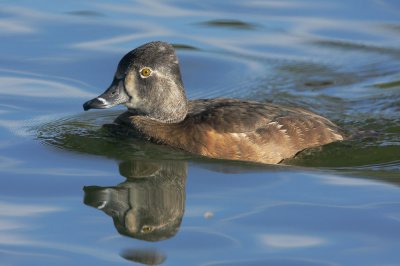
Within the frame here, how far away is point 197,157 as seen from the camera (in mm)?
10711

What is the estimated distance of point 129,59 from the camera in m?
11.0

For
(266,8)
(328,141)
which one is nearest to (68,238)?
(328,141)

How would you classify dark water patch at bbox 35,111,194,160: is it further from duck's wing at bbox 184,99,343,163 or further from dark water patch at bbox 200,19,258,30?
dark water patch at bbox 200,19,258,30

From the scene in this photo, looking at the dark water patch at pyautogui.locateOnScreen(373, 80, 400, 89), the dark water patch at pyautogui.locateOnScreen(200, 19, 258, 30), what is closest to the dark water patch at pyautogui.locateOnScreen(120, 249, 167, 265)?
the dark water patch at pyautogui.locateOnScreen(373, 80, 400, 89)

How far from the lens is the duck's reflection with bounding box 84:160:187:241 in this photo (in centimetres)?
883

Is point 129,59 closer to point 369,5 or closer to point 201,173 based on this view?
point 201,173

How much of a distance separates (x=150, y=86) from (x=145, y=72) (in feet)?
0.56

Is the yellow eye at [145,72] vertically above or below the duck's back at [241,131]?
above

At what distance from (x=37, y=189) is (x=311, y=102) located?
4.75 metres

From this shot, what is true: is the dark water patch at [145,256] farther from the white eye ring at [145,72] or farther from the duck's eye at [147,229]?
the white eye ring at [145,72]

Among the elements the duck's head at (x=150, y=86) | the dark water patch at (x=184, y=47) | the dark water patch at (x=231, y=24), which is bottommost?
the duck's head at (x=150, y=86)

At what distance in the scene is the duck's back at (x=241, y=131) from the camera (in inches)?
423

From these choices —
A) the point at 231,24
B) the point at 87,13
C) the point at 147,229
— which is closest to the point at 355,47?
the point at 231,24

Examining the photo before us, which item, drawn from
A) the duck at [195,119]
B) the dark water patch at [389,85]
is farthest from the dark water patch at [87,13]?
the duck at [195,119]
